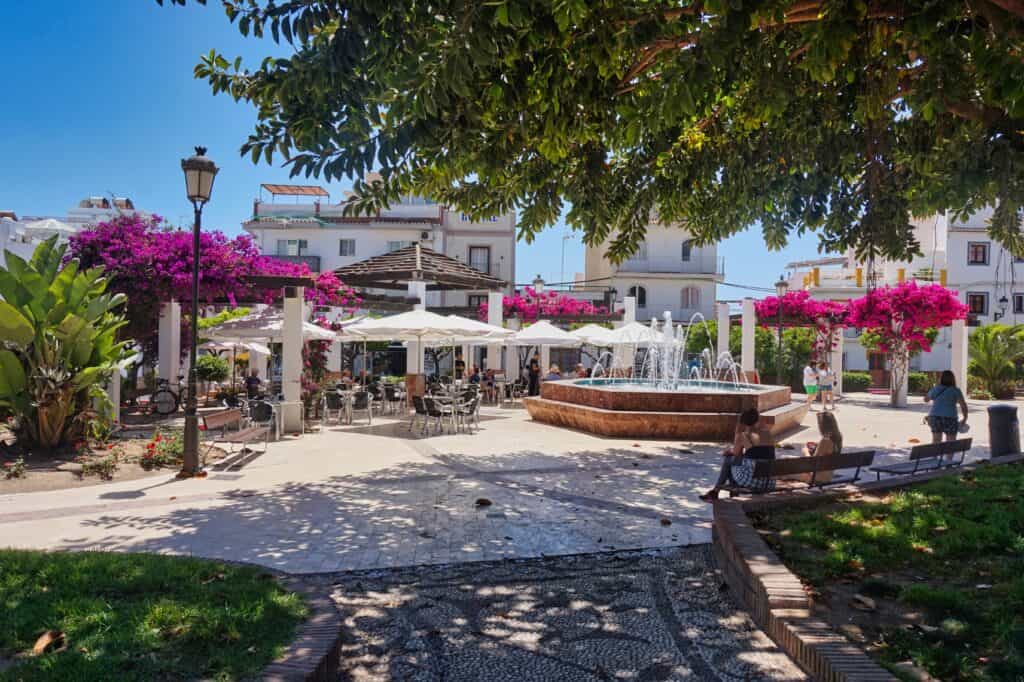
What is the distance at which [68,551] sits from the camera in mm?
5652

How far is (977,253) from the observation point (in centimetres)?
3838

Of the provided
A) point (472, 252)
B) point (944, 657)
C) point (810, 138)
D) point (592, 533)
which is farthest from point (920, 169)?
point (472, 252)

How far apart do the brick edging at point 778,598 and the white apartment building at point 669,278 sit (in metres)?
35.7

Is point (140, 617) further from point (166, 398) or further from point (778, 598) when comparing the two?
point (166, 398)

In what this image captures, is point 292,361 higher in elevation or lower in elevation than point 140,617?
higher

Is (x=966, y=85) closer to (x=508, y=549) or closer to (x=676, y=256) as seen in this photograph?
(x=508, y=549)

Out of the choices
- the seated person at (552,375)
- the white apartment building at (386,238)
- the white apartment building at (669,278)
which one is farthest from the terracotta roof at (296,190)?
the seated person at (552,375)

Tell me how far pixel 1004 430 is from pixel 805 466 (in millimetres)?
4879

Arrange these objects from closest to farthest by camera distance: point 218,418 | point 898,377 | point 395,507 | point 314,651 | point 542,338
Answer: point 314,651, point 395,507, point 218,418, point 542,338, point 898,377

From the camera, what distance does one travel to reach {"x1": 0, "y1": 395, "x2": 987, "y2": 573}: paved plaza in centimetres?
606

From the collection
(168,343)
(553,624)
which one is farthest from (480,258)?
(553,624)

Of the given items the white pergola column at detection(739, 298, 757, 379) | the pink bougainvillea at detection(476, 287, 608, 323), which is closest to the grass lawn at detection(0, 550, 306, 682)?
the white pergola column at detection(739, 298, 757, 379)

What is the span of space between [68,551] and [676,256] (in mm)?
40202

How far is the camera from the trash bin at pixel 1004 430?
9742 millimetres
